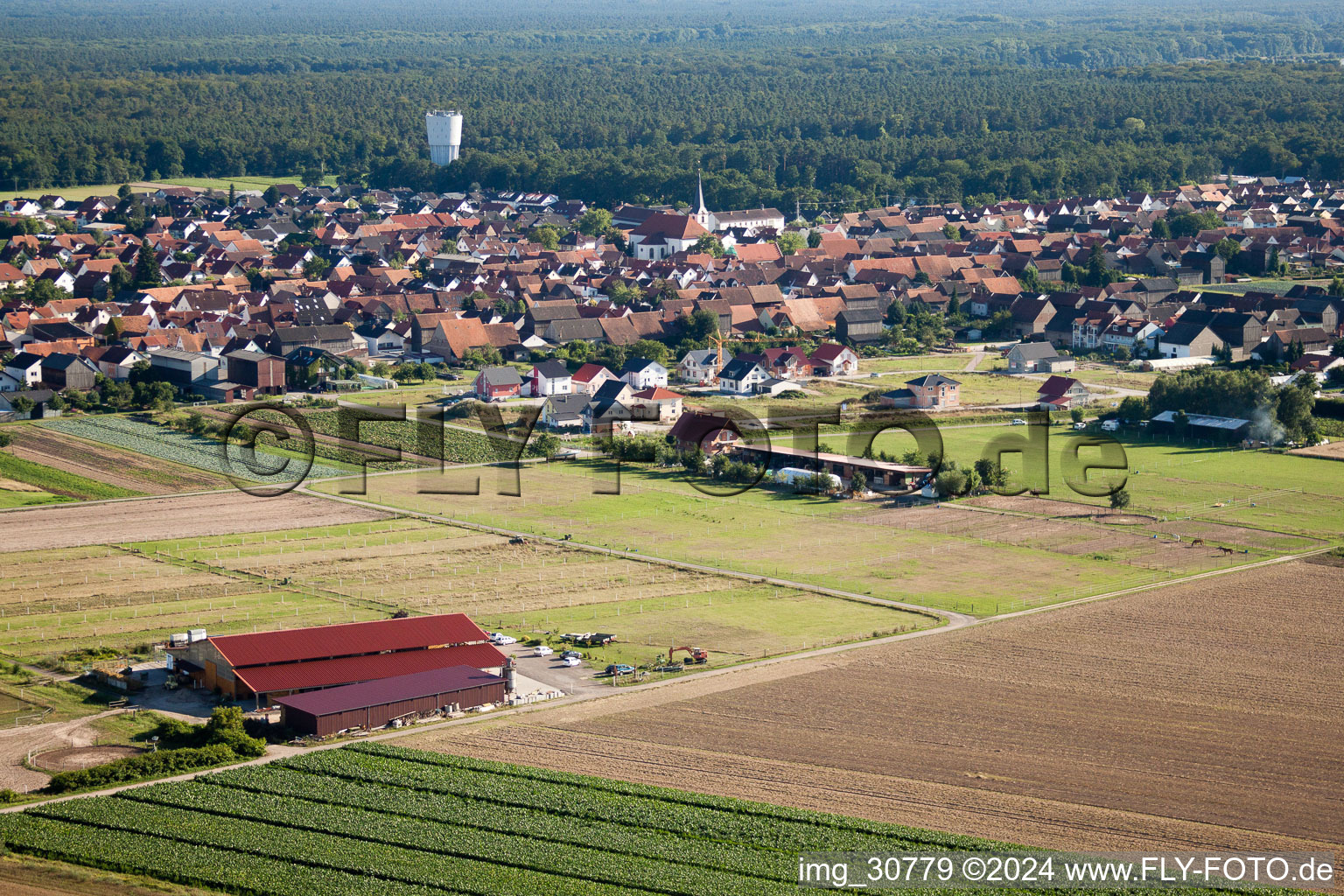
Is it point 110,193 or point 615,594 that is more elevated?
point 110,193

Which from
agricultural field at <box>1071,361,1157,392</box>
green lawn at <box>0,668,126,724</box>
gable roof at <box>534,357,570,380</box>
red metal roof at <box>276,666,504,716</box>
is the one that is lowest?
green lawn at <box>0,668,126,724</box>

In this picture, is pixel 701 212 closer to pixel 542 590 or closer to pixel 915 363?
pixel 915 363

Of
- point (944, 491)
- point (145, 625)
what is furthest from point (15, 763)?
point (944, 491)

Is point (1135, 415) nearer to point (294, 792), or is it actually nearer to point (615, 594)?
point (615, 594)

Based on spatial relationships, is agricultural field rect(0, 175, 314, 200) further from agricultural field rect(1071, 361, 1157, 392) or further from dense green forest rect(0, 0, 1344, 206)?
agricultural field rect(1071, 361, 1157, 392)

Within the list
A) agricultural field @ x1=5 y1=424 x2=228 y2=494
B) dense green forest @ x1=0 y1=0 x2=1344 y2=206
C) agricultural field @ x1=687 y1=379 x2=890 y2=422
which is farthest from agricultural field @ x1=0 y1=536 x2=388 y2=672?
dense green forest @ x1=0 y1=0 x2=1344 y2=206

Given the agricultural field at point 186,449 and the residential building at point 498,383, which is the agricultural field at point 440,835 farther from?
the residential building at point 498,383
